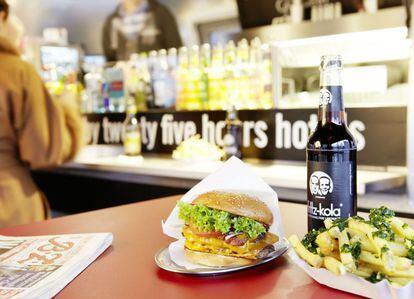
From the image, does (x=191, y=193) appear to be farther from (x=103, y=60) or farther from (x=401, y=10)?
(x=103, y=60)

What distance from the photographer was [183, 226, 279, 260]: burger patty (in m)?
0.96

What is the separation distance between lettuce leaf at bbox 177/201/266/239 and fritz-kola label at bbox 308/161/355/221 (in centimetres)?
12


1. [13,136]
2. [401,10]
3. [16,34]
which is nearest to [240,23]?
[401,10]

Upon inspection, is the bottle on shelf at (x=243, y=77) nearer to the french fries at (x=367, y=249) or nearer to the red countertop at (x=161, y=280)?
the red countertop at (x=161, y=280)

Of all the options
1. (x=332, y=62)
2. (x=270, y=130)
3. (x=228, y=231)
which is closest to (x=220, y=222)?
(x=228, y=231)

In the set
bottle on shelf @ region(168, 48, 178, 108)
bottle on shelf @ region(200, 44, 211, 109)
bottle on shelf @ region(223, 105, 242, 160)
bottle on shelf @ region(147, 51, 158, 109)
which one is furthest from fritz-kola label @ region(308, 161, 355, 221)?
bottle on shelf @ region(147, 51, 158, 109)

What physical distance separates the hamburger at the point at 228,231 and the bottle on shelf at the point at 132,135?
2.88 meters

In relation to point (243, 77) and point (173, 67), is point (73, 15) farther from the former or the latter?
point (243, 77)

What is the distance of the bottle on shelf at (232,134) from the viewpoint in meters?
3.26

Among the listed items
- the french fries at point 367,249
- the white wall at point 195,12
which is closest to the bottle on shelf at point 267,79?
the white wall at point 195,12

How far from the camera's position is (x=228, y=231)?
0.97 m

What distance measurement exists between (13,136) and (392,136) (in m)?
1.90

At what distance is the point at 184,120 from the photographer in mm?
3686

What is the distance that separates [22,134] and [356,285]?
1.93 m
